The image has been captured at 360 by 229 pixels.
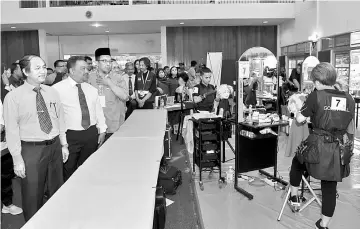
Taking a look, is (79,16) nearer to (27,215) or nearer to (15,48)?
(15,48)

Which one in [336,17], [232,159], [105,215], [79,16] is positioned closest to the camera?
[105,215]

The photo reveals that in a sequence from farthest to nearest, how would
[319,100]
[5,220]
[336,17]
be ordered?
[336,17]
[5,220]
[319,100]

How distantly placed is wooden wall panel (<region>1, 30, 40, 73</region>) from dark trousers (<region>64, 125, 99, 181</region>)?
10917 mm

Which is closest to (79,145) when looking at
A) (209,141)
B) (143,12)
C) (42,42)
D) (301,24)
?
(209,141)

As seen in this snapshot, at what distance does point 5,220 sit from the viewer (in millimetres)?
3094

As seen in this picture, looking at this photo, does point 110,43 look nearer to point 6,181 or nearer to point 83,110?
point 6,181

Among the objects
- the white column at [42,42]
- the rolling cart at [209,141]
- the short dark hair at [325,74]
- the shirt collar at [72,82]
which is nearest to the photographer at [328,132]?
the short dark hair at [325,74]

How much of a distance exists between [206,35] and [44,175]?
10914 millimetres

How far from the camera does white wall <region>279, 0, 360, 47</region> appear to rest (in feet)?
23.9

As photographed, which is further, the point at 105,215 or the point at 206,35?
the point at 206,35

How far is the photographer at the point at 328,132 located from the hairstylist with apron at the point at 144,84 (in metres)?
2.86

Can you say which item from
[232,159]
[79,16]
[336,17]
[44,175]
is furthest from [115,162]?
[79,16]

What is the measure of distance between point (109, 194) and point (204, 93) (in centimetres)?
285

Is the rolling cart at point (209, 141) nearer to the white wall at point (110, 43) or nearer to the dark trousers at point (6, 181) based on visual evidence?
the dark trousers at point (6, 181)
